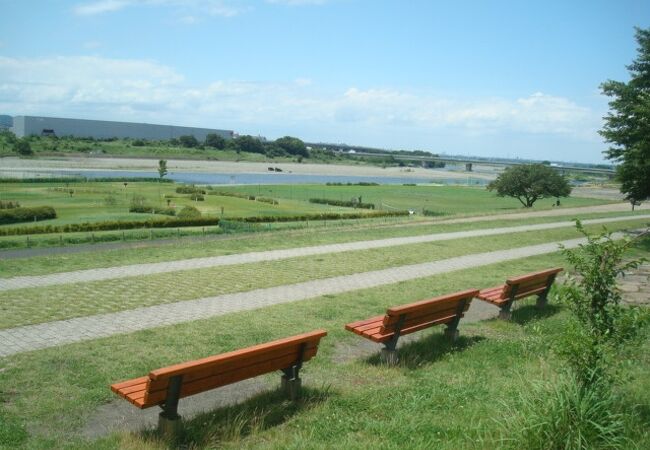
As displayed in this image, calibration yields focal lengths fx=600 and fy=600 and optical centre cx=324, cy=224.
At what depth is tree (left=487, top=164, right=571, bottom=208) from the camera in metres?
56.7

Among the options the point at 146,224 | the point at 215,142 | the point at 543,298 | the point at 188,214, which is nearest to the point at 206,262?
the point at 543,298

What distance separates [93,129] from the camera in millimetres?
149125

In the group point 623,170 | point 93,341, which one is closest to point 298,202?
point 623,170

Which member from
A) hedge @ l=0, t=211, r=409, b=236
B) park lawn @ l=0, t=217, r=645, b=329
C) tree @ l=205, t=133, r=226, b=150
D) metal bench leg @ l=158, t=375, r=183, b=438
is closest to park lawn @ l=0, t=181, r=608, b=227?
hedge @ l=0, t=211, r=409, b=236

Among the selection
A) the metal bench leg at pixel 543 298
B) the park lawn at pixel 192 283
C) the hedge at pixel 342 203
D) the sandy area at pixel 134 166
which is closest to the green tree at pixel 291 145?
the sandy area at pixel 134 166

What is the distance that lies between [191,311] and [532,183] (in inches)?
2071

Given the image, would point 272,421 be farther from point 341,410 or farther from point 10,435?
point 10,435

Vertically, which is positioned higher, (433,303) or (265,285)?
(433,303)

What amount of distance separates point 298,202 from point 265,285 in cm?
4568

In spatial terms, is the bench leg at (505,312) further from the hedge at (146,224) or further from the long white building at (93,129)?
the long white building at (93,129)

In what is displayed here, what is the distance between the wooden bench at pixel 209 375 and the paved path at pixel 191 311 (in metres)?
3.42

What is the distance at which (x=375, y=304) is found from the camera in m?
10.3

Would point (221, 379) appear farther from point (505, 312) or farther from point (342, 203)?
point (342, 203)

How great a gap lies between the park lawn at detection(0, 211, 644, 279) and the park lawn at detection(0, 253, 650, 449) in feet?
19.1
